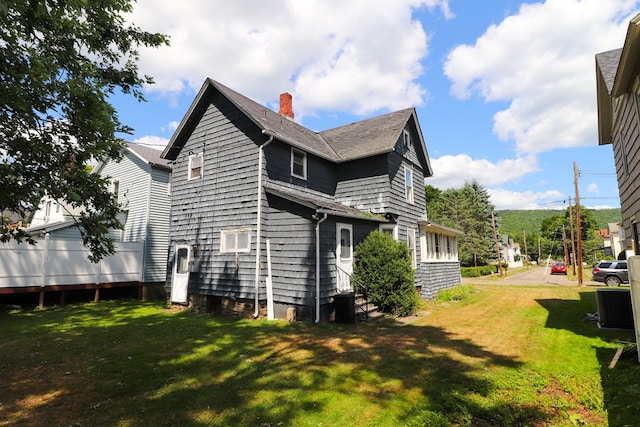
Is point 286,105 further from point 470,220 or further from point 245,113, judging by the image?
point 470,220

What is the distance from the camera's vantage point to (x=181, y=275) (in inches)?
557

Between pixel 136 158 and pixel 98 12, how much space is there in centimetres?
1247

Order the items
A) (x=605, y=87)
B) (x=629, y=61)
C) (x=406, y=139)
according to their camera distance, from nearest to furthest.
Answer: (x=629, y=61)
(x=605, y=87)
(x=406, y=139)

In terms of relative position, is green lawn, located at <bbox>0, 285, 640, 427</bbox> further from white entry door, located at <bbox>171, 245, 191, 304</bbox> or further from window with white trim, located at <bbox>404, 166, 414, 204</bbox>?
window with white trim, located at <bbox>404, 166, 414, 204</bbox>

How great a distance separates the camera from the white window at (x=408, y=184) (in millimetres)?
16594

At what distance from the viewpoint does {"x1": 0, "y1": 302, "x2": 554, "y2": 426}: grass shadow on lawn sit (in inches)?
178

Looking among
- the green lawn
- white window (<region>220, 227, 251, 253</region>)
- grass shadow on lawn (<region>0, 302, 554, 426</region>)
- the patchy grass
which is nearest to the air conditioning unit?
the green lawn

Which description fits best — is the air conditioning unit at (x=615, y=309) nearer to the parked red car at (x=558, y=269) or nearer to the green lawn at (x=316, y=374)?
the green lawn at (x=316, y=374)

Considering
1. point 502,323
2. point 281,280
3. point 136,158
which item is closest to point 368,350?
point 281,280

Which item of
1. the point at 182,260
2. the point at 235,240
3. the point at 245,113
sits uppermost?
the point at 245,113

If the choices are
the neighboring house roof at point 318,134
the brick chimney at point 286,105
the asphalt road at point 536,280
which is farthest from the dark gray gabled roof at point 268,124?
the asphalt road at point 536,280

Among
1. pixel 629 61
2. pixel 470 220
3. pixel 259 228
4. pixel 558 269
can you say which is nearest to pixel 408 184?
pixel 259 228

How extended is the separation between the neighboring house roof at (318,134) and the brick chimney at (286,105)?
79 cm

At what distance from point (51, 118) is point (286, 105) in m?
12.3
